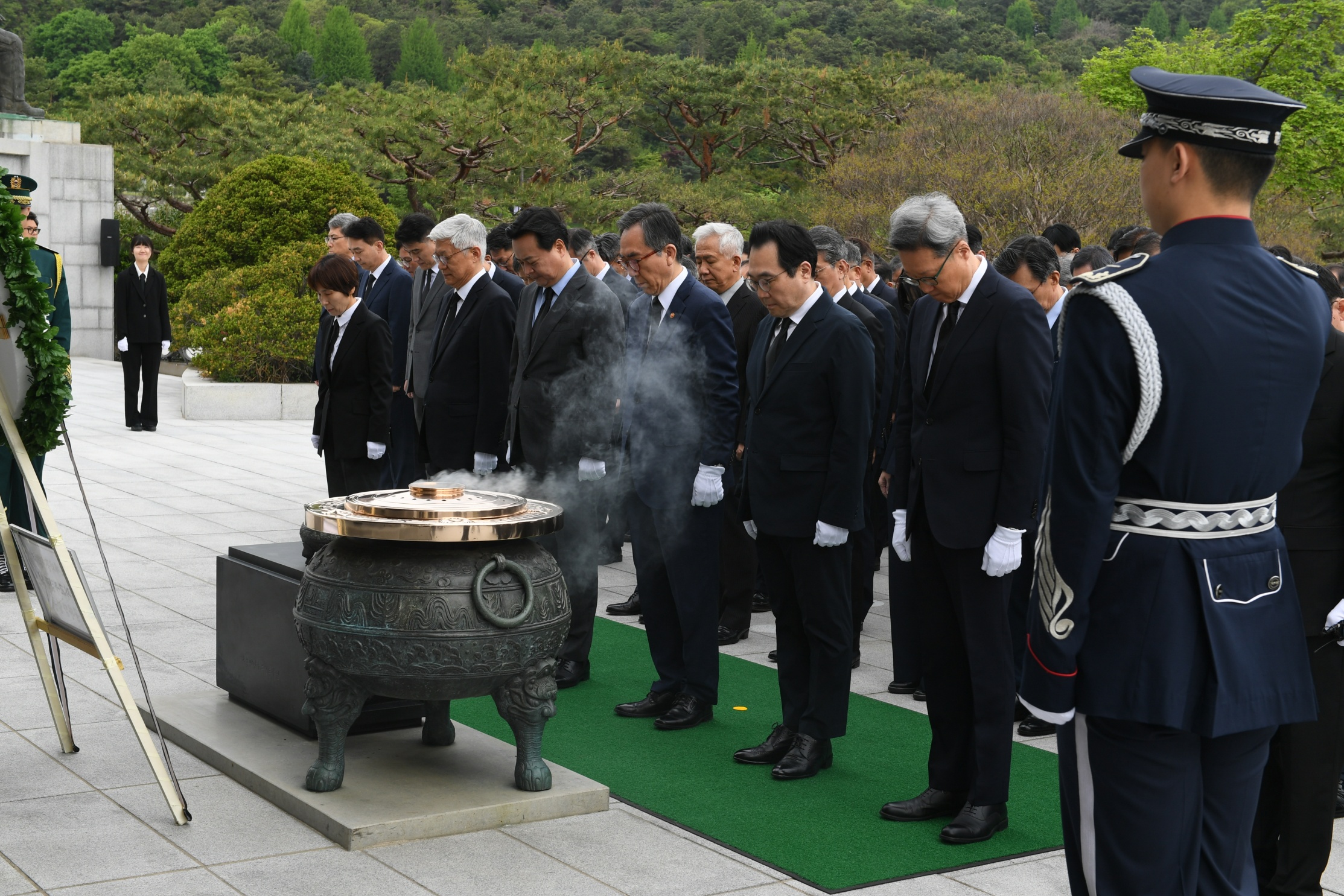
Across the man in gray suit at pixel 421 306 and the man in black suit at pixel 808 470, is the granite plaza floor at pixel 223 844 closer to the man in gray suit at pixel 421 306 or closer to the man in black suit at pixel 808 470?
the man in black suit at pixel 808 470

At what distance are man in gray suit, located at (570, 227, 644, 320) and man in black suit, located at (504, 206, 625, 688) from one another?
151 centimetres

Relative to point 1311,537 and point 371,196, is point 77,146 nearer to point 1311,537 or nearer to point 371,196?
point 371,196

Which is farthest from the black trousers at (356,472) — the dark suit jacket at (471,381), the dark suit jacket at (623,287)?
the dark suit jacket at (623,287)

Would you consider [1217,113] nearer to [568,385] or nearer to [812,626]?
[812,626]

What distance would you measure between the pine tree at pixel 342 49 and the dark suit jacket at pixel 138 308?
191 ft

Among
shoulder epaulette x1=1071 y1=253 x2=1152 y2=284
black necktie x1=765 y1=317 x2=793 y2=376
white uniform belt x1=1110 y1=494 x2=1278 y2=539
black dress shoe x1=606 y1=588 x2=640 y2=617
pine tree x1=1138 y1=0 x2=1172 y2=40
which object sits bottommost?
black dress shoe x1=606 y1=588 x2=640 y2=617

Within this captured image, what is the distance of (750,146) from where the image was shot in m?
37.9

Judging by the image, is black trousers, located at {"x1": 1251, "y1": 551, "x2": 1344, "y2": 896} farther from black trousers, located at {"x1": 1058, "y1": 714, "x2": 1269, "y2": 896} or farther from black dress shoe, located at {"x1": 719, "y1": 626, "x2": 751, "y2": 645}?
black dress shoe, located at {"x1": 719, "y1": 626, "x2": 751, "y2": 645}

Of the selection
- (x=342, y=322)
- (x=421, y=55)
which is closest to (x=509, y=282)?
(x=342, y=322)

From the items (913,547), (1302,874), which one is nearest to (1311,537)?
(1302,874)

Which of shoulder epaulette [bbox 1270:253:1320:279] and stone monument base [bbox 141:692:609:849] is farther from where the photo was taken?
stone monument base [bbox 141:692:609:849]

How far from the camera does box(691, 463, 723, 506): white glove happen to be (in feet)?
16.7

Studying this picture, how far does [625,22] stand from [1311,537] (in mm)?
Answer: 67795

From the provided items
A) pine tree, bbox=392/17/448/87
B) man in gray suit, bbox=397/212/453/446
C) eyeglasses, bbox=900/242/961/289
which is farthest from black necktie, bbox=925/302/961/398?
pine tree, bbox=392/17/448/87
